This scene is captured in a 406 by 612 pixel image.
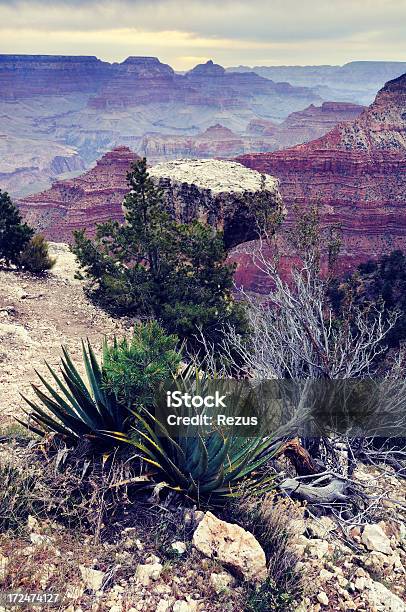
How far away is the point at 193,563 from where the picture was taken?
115 inches

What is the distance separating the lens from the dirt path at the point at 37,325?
20.1 feet

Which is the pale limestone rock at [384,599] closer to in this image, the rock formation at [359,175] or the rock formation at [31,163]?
the rock formation at [359,175]

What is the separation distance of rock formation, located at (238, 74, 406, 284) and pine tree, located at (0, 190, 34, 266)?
35.9 m

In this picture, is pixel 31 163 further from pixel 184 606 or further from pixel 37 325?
pixel 184 606

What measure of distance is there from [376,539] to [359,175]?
50.7 m

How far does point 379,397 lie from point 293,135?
15940 centimetres

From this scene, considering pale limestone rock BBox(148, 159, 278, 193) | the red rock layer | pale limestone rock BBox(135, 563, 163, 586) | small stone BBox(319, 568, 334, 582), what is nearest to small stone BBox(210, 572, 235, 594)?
pale limestone rock BBox(135, 563, 163, 586)

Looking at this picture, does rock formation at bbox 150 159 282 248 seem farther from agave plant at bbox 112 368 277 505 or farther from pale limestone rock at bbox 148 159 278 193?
agave plant at bbox 112 368 277 505

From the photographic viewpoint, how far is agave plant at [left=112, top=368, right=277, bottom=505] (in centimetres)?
321

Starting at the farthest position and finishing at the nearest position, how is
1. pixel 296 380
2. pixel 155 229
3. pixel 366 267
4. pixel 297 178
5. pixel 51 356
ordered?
pixel 297 178 → pixel 366 267 → pixel 155 229 → pixel 51 356 → pixel 296 380

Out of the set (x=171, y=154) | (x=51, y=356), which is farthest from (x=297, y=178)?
(x=171, y=154)

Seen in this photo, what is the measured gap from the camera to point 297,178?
53.0m

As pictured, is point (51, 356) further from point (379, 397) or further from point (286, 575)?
point (286, 575)

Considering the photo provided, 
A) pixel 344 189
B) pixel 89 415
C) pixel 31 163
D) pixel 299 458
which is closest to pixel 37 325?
pixel 89 415
